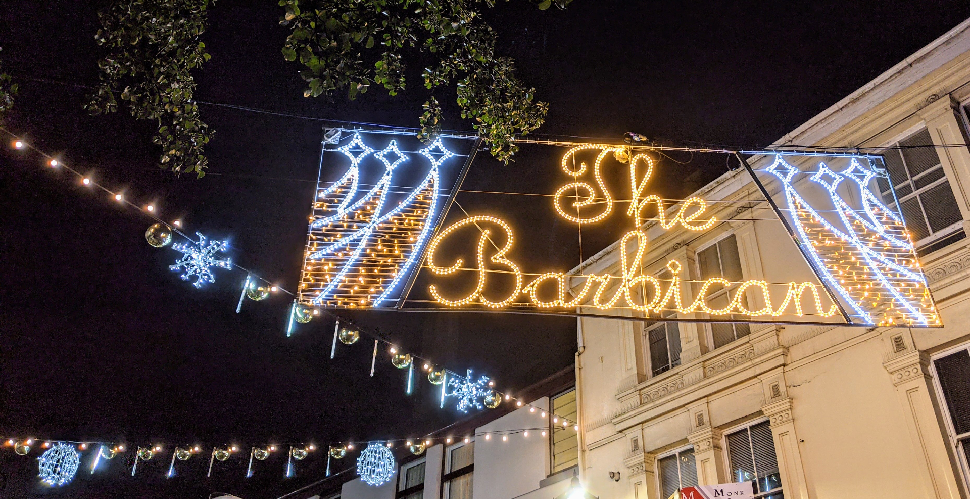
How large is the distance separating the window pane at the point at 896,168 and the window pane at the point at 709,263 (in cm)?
287

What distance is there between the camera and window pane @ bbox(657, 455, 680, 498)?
33.3 feet

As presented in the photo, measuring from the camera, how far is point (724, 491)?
24.2 feet

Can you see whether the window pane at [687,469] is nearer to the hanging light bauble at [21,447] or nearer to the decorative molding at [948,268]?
the decorative molding at [948,268]

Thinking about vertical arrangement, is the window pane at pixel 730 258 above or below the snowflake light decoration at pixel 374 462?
above

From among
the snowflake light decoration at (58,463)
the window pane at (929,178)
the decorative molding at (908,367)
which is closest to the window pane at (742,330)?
the decorative molding at (908,367)

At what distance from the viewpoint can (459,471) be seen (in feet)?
52.2

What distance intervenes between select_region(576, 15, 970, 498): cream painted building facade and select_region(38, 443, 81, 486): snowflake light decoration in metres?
9.66

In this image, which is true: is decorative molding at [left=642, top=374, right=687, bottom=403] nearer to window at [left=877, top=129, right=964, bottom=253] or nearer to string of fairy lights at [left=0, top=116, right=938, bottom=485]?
string of fairy lights at [left=0, top=116, right=938, bottom=485]

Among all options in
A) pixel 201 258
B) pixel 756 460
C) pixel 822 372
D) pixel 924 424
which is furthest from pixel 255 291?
pixel 924 424

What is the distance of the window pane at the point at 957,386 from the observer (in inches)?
287

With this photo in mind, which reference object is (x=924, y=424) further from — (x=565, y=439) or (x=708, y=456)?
(x=565, y=439)

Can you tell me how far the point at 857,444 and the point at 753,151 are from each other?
4.01 meters

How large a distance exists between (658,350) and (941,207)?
4665 millimetres

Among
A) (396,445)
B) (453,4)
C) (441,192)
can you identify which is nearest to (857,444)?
(441,192)
